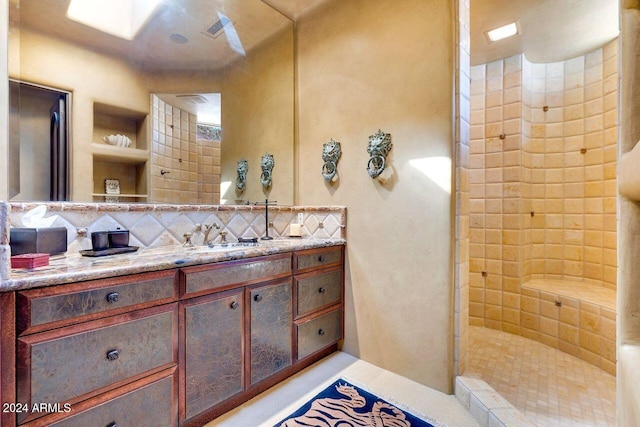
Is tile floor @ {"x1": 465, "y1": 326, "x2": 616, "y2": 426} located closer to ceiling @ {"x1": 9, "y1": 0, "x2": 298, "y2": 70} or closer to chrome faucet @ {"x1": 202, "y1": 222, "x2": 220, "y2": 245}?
chrome faucet @ {"x1": 202, "y1": 222, "x2": 220, "y2": 245}

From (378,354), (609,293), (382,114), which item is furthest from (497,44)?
(378,354)

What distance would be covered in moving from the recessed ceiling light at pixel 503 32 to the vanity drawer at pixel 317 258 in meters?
2.21

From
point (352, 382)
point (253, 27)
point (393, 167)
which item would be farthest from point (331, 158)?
point (352, 382)

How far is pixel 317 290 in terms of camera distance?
203cm

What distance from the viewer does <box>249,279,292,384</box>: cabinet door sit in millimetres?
1625

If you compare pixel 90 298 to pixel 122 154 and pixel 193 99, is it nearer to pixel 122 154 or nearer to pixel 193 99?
pixel 122 154

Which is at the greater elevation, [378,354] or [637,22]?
[637,22]

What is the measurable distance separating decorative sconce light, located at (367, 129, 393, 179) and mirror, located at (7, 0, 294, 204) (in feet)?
2.60

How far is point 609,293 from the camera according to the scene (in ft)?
7.95

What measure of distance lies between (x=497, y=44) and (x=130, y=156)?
3.09 metres

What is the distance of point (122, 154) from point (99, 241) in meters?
0.55

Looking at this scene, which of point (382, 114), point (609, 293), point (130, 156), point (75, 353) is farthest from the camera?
point (609, 293)

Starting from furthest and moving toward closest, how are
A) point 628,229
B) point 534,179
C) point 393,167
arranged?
point 534,179 < point 393,167 < point 628,229

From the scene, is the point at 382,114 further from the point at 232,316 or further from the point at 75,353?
the point at 75,353
